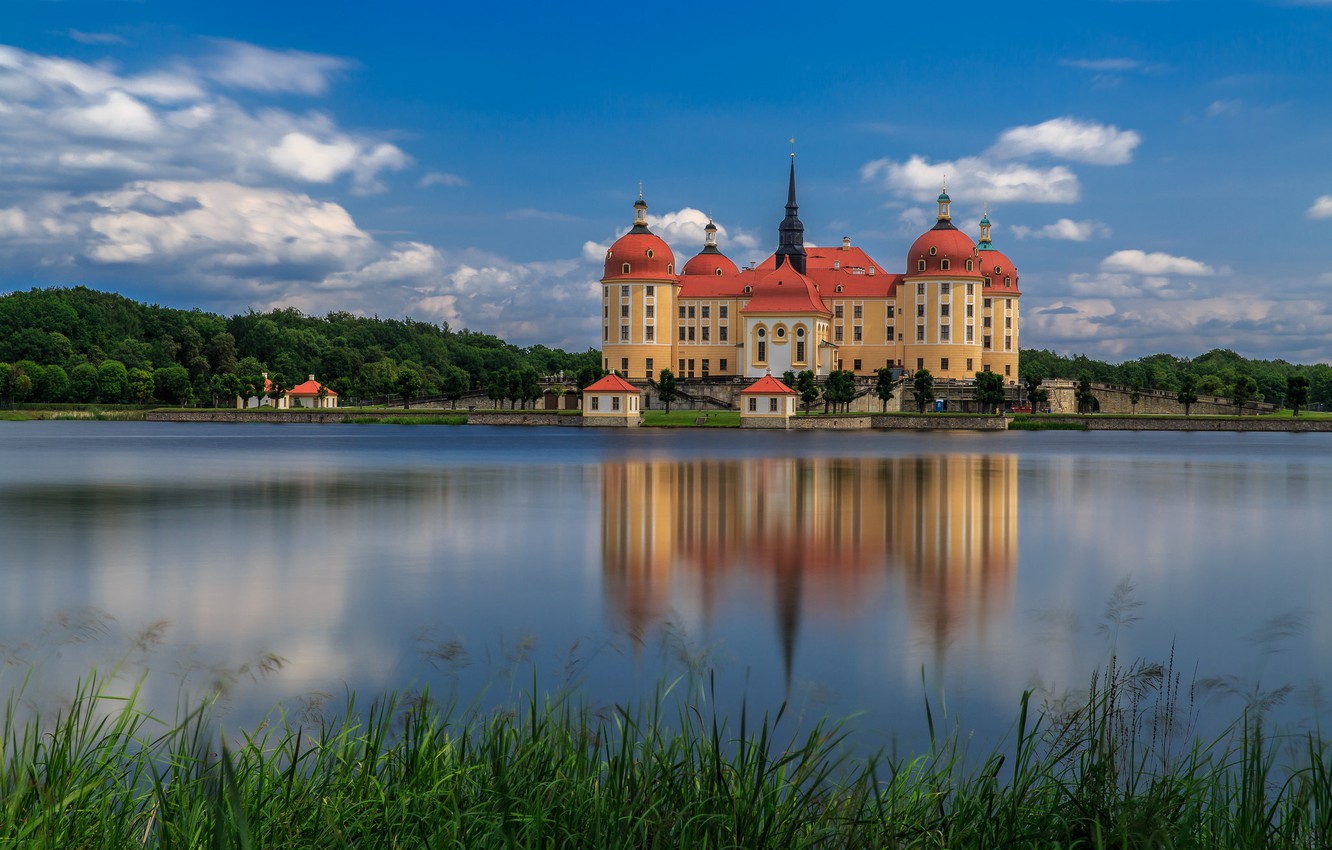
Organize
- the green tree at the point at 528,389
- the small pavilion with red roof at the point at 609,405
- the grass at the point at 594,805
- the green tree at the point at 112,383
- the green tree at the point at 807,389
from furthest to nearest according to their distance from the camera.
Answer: the green tree at the point at 112,383 < the green tree at the point at 528,389 < the small pavilion with red roof at the point at 609,405 < the green tree at the point at 807,389 < the grass at the point at 594,805

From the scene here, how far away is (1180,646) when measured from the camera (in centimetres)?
998

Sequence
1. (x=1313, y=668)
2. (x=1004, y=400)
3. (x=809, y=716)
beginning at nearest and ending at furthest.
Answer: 1. (x=809, y=716)
2. (x=1313, y=668)
3. (x=1004, y=400)

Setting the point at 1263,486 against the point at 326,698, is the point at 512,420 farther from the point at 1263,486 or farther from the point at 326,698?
the point at 326,698

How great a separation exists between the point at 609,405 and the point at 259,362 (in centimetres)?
4866

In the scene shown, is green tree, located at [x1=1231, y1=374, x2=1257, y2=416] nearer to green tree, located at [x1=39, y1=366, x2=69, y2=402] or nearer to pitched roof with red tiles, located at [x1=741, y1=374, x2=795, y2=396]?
pitched roof with red tiles, located at [x1=741, y1=374, x2=795, y2=396]

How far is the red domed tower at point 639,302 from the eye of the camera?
8100 cm

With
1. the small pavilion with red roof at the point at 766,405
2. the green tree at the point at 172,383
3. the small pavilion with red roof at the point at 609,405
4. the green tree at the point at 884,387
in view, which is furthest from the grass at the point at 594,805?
the green tree at the point at 172,383

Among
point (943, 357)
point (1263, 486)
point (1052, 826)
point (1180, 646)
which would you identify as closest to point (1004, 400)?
point (943, 357)

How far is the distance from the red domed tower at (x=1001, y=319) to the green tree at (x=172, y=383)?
63267 millimetres

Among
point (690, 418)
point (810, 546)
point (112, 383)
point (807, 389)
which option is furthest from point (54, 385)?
point (810, 546)

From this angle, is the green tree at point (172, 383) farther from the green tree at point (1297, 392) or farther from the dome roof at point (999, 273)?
the green tree at point (1297, 392)

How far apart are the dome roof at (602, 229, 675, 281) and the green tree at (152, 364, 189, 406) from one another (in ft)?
120

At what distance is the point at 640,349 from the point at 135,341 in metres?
48.9

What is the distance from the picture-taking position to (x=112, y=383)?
89.8 m
